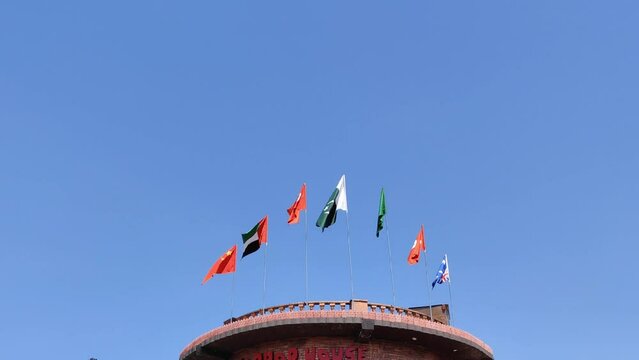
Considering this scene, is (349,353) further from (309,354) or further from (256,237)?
(256,237)

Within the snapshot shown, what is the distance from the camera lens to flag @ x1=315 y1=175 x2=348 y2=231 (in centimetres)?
3512

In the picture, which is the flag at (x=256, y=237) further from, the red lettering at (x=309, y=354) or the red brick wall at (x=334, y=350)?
the red lettering at (x=309, y=354)

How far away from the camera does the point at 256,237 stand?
120 feet

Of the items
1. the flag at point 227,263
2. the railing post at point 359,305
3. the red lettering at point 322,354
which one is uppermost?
the flag at point 227,263

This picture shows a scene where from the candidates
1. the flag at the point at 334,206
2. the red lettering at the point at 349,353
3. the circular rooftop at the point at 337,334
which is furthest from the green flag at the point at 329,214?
the red lettering at the point at 349,353

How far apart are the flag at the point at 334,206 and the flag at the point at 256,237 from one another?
349cm

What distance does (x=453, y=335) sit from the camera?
31.6 meters

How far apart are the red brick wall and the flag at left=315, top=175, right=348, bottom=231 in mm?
6797

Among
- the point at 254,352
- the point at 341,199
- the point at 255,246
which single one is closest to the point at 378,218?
the point at 341,199

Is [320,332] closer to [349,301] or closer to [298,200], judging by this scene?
[349,301]

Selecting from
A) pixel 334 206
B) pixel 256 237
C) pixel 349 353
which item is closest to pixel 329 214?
pixel 334 206

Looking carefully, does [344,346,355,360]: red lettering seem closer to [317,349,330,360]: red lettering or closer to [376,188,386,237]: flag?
[317,349,330,360]: red lettering

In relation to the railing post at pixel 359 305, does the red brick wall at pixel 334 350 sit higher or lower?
lower

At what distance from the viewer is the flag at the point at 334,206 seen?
35125 millimetres
